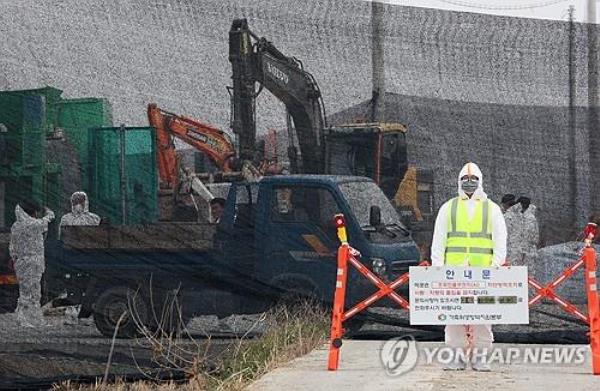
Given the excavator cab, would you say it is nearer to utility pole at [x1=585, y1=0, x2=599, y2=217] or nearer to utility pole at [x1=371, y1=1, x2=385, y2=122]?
utility pole at [x1=371, y1=1, x2=385, y2=122]

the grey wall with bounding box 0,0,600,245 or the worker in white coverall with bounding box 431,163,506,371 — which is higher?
the grey wall with bounding box 0,0,600,245

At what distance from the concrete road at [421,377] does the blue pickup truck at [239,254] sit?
31.5 inches

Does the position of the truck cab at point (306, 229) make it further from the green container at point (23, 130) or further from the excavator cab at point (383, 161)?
the green container at point (23, 130)

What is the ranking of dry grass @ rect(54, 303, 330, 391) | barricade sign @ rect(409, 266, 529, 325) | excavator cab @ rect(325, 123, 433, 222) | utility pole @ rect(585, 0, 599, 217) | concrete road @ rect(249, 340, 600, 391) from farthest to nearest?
utility pole @ rect(585, 0, 599, 217), excavator cab @ rect(325, 123, 433, 222), dry grass @ rect(54, 303, 330, 391), barricade sign @ rect(409, 266, 529, 325), concrete road @ rect(249, 340, 600, 391)

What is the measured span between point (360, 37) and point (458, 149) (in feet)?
3.86

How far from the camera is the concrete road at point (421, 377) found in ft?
28.8

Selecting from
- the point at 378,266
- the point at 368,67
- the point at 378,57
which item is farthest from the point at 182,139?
the point at 378,266

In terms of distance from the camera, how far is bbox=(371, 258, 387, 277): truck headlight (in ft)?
36.1

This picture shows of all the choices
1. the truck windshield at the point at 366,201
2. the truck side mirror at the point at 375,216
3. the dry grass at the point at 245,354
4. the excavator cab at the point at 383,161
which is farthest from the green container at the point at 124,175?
the truck side mirror at the point at 375,216

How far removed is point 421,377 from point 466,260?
848mm

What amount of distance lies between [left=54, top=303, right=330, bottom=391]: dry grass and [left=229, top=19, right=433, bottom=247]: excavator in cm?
111

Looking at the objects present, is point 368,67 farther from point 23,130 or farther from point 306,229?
point 23,130

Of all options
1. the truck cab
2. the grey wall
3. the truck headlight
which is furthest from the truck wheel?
the truck headlight

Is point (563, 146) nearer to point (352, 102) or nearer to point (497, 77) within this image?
point (497, 77)
